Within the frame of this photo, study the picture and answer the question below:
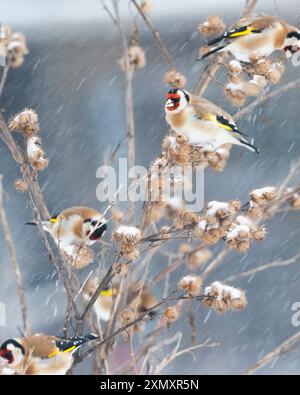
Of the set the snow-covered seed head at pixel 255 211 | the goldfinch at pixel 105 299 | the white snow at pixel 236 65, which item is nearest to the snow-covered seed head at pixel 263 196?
the snow-covered seed head at pixel 255 211

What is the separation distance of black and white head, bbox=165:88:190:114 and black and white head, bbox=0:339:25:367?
475 millimetres

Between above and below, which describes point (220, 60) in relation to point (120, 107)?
below

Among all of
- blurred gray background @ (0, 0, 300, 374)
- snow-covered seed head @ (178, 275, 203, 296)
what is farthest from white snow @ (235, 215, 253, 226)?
blurred gray background @ (0, 0, 300, 374)

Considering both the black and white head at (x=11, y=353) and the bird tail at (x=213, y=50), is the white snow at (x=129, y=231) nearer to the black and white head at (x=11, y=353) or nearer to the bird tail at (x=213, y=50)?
the black and white head at (x=11, y=353)

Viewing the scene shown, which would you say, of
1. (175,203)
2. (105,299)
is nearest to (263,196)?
(175,203)

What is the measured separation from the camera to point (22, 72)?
3.34m

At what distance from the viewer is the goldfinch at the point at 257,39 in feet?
4.04

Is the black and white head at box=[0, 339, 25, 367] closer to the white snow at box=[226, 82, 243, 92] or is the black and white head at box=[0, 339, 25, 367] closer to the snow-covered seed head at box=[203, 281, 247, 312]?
the snow-covered seed head at box=[203, 281, 247, 312]

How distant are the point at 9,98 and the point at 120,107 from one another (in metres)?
0.57

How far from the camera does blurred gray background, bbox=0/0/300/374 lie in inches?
129

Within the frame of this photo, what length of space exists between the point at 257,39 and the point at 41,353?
0.72 meters

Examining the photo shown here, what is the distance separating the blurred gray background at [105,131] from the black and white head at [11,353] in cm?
211

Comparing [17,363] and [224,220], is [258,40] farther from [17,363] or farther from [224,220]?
[17,363]

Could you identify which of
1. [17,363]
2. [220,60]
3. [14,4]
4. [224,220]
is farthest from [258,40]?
[14,4]
